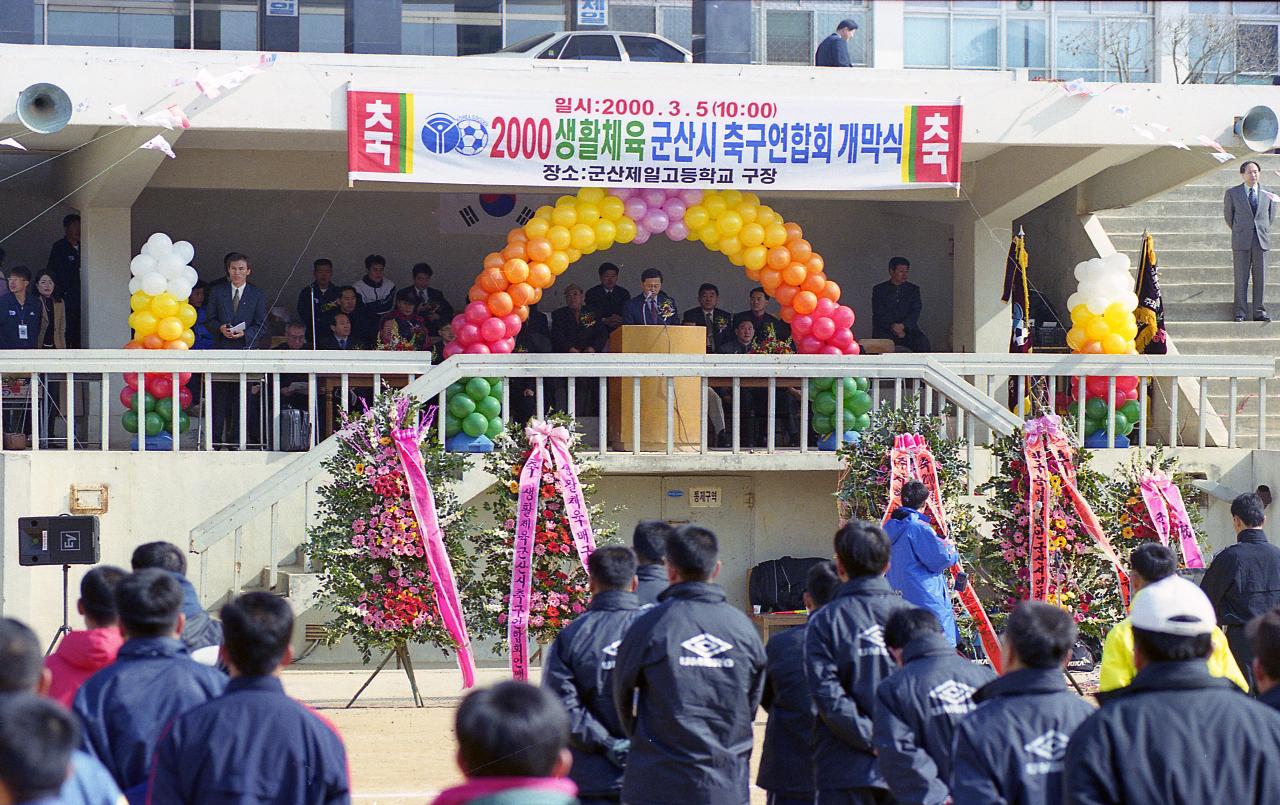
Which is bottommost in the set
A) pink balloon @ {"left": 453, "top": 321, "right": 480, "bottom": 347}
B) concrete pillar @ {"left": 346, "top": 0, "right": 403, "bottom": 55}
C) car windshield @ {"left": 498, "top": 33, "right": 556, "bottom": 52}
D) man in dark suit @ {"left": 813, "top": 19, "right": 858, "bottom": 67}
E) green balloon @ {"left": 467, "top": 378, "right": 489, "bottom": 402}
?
green balloon @ {"left": 467, "top": 378, "right": 489, "bottom": 402}

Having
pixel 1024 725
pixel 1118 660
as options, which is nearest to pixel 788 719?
pixel 1118 660

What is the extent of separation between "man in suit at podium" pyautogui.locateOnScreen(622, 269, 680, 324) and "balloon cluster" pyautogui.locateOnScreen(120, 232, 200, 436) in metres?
3.70

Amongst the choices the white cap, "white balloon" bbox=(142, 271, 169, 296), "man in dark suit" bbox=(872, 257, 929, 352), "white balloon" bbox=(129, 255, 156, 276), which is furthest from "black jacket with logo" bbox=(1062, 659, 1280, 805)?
"man in dark suit" bbox=(872, 257, 929, 352)

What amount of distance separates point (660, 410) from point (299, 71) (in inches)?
153

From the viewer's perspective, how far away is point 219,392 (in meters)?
13.6

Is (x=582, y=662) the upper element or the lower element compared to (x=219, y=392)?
lower

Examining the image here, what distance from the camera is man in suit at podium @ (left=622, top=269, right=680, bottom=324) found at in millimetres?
14508

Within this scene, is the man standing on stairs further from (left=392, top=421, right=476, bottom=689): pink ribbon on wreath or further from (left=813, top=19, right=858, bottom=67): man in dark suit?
(left=392, top=421, right=476, bottom=689): pink ribbon on wreath

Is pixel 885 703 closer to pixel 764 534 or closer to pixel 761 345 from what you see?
pixel 764 534

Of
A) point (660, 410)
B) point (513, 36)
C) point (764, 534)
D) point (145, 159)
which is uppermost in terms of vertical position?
point (513, 36)

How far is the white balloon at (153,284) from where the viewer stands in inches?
509

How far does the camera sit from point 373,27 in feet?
56.7

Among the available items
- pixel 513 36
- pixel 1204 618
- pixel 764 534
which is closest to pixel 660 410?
pixel 764 534

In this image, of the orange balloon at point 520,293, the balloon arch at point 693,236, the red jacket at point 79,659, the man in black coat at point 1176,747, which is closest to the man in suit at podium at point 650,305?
the balloon arch at point 693,236
